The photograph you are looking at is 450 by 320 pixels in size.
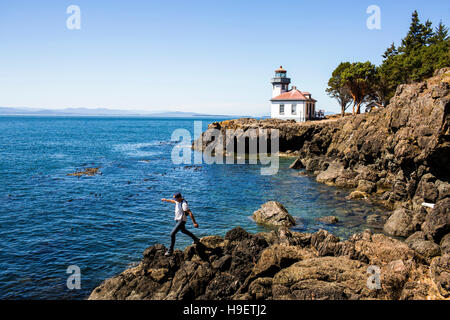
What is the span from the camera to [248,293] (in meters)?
13.0

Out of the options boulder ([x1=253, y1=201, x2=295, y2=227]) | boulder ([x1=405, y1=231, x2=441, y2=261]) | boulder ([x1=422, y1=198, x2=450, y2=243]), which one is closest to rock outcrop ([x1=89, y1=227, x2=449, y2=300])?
boulder ([x1=405, y1=231, x2=441, y2=261])

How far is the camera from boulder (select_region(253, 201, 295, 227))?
79.5 ft

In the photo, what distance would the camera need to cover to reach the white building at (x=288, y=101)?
68938mm

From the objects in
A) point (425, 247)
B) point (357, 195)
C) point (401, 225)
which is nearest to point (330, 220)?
point (401, 225)

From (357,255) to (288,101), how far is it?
2300 inches

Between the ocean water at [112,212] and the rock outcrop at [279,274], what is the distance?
3.73 m

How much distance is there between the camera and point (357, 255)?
50.1 ft

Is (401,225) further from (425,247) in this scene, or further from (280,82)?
(280,82)

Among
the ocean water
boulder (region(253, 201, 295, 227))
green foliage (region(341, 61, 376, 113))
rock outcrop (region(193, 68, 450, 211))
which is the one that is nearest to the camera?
the ocean water

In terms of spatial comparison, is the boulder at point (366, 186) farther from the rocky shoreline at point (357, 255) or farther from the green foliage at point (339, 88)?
the green foliage at point (339, 88)

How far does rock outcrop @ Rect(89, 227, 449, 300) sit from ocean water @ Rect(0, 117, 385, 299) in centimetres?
373

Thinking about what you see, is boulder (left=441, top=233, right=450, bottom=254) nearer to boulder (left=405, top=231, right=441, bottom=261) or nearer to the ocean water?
boulder (left=405, top=231, right=441, bottom=261)

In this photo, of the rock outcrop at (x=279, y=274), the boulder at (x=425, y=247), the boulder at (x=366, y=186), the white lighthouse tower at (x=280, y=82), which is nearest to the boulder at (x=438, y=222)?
the boulder at (x=425, y=247)
